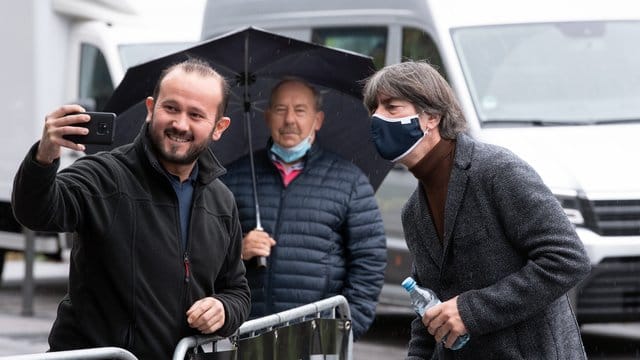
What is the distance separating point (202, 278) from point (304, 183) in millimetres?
1825

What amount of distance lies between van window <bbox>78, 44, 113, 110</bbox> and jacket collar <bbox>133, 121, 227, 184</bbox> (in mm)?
8719

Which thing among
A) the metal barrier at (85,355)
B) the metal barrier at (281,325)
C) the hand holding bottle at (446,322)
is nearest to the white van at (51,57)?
the metal barrier at (281,325)

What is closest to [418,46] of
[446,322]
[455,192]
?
[455,192]

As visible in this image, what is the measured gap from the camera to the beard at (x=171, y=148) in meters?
4.09

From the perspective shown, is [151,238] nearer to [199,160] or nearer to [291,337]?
[199,160]

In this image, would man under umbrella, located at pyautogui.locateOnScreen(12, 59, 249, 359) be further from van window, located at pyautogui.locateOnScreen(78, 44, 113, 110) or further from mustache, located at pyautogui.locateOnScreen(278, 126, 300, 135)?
van window, located at pyautogui.locateOnScreen(78, 44, 113, 110)

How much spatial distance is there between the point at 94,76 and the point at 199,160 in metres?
9.09

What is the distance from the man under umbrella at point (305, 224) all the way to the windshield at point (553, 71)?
3.59 meters

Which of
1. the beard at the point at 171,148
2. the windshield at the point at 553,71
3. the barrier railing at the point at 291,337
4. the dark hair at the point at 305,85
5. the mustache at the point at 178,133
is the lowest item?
the barrier railing at the point at 291,337

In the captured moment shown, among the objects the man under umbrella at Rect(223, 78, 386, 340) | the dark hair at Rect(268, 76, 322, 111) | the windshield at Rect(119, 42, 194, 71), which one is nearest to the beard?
the man under umbrella at Rect(223, 78, 386, 340)

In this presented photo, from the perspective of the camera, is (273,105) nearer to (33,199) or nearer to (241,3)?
(33,199)

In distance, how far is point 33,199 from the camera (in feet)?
12.0

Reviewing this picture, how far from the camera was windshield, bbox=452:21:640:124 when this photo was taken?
9500 millimetres

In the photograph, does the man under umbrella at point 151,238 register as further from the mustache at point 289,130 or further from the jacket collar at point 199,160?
the mustache at point 289,130
